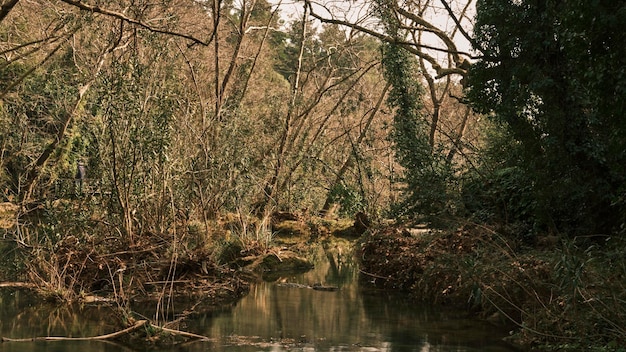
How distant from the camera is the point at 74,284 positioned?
491 inches

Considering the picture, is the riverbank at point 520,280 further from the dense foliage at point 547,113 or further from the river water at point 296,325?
the dense foliage at point 547,113

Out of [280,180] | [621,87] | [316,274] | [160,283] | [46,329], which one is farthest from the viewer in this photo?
[280,180]

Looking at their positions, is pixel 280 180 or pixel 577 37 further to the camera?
pixel 280 180

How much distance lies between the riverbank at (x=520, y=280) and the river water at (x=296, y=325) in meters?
0.40

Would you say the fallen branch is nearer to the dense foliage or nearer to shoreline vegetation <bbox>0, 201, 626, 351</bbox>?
shoreline vegetation <bbox>0, 201, 626, 351</bbox>

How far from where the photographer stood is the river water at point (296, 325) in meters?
9.51

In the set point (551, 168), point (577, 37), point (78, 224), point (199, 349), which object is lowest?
point (199, 349)

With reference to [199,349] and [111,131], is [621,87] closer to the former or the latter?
[199,349]

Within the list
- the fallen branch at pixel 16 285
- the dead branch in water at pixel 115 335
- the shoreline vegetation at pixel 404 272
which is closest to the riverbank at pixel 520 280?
the shoreline vegetation at pixel 404 272

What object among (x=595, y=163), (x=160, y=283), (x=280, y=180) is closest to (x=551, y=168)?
(x=595, y=163)

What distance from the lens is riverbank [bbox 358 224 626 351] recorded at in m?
8.38

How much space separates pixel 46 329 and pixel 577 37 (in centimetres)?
739

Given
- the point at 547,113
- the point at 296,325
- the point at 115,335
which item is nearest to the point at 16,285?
the point at 115,335

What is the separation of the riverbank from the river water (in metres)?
0.40
